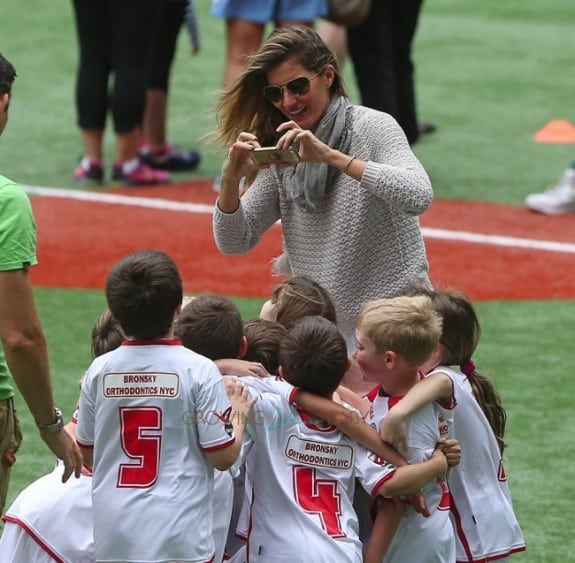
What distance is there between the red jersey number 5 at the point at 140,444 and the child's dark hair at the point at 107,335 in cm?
54

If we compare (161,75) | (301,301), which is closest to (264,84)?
(301,301)

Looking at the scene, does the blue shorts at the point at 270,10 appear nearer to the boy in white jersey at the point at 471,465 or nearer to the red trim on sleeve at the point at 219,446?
the boy in white jersey at the point at 471,465

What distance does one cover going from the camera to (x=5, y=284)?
12.6 ft

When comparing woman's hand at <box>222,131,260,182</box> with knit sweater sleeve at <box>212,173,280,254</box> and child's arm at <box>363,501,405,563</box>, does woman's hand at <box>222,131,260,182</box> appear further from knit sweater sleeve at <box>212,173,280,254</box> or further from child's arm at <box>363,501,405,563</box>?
child's arm at <box>363,501,405,563</box>

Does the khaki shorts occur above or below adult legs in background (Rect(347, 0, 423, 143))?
above

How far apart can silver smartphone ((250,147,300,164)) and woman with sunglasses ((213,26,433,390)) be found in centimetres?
6

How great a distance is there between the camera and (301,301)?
4.51 m

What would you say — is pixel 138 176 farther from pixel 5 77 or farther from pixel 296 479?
pixel 296 479

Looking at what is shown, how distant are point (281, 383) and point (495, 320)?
3600 mm

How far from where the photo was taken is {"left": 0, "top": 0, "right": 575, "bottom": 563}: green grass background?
5843 mm

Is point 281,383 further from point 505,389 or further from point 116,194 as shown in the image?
point 116,194

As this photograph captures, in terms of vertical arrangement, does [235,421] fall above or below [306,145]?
below

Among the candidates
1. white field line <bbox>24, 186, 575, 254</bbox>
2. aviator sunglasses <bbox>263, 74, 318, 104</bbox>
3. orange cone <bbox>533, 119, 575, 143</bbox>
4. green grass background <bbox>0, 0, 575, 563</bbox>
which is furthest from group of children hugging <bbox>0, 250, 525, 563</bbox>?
orange cone <bbox>533, 119, 575, 143</bbox>

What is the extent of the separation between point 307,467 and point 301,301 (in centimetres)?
66
